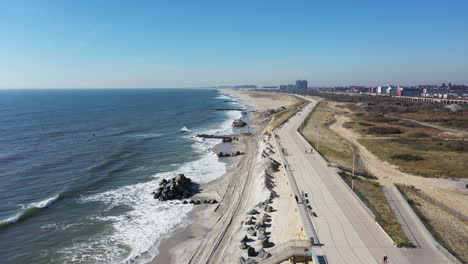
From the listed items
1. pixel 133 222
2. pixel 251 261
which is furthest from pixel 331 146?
pixel 133 222

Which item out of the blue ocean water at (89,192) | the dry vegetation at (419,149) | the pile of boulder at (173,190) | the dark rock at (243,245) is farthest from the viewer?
the dry vegetation at (419,149)

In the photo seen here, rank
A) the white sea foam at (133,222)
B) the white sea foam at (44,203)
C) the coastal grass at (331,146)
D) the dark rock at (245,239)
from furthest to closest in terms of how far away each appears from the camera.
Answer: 1. the coastal grass at (331,146)
2. the white sea foam at (44,203)
3. the white sea foam at (133,222)
4. the dark rock at (245,239)

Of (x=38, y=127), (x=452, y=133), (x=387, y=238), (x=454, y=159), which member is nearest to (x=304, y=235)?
(x=387, y=238)

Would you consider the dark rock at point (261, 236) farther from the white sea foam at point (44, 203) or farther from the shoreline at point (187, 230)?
the white sea foam at point (44, 203)

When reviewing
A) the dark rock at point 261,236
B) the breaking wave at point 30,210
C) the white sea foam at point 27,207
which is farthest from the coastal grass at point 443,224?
the white sea foam at point 27,207

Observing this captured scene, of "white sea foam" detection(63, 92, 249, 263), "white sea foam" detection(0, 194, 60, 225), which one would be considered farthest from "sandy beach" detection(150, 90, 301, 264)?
"white sea foam" detection(0, 194, 60, 225)

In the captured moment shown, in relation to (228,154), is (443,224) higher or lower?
higher

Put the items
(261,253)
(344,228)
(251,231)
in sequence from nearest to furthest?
(261,253) < (344,228) < (251,231)

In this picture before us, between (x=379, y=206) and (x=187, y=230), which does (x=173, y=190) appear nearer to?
(x=187, y=230)
